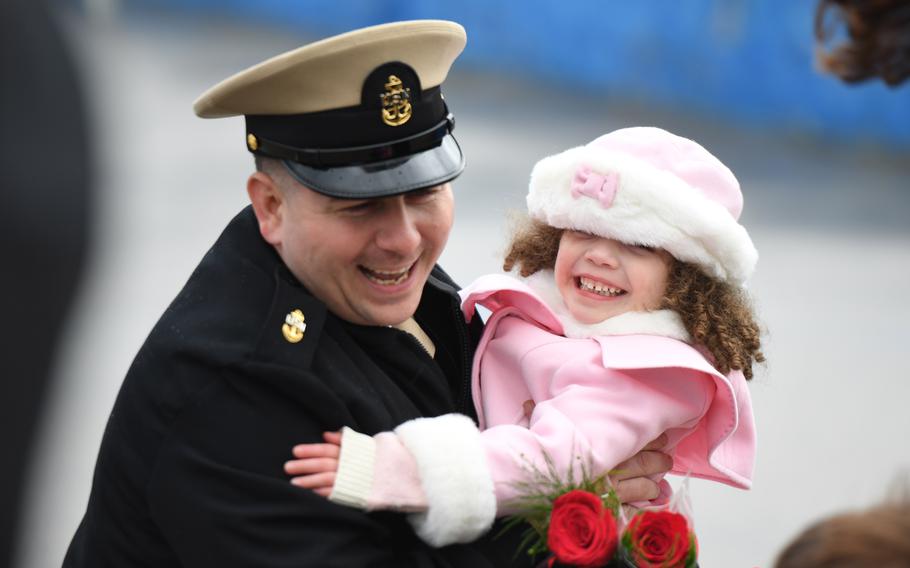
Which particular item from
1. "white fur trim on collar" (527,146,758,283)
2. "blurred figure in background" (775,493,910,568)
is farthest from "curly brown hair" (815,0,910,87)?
"white fur trim on collar" (527,146,758,283)

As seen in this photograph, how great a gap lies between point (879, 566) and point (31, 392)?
1.01 m

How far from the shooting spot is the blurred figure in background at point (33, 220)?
0.73 meters

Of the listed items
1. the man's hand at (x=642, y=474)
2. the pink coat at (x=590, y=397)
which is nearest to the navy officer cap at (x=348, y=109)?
→ the pink coat at (x=590, y=397)

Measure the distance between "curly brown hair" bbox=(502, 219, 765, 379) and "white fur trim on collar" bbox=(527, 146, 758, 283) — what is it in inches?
1.3

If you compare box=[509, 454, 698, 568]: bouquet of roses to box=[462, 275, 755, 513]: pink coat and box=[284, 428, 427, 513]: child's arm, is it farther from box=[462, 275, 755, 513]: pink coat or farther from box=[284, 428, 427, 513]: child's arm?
box=[284, 428, 427, 513]: child's arm

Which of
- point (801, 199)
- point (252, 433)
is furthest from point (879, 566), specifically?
point (801, 199)

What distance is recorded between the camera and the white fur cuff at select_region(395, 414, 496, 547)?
6.67 ft

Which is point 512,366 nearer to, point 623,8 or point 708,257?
point 708,257

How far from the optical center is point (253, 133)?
218 cm

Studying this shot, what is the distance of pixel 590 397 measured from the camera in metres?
2.29

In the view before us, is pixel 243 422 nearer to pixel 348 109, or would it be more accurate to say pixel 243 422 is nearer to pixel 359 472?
Answer: pixel 359 472

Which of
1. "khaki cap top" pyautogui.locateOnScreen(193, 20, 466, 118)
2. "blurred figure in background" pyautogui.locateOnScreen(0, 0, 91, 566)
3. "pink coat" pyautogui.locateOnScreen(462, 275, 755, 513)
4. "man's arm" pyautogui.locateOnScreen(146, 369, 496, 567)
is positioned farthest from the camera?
"pink coat" pyautogui.locateOnScreen(462, 275, 755, 513)

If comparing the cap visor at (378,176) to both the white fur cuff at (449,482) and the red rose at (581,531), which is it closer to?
the white fur cuff at (449,482)

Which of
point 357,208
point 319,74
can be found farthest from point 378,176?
point 319,74
